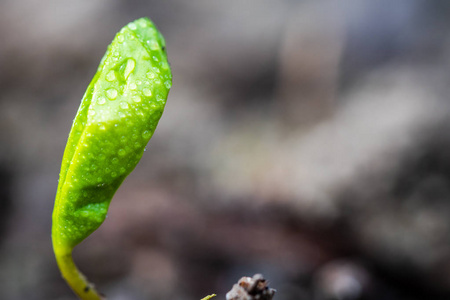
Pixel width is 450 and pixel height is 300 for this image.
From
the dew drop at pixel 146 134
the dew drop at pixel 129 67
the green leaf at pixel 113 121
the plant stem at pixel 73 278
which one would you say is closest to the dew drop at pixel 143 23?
the green leaf at pixel 113 121

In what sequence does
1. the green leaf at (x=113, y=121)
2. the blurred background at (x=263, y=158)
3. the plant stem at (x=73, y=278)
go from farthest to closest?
the blurred background at (x=263, y=158)
the plant stem at (x=73, y=278)
the green leaf at (x=113, y=121)

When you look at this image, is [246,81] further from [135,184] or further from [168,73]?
[168,73]

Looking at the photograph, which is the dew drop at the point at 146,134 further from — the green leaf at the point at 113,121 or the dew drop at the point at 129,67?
the dew drop at the point at 129,67

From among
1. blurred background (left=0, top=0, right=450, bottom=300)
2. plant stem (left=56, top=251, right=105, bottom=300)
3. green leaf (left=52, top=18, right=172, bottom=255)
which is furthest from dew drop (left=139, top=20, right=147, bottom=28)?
blurred background (left=0, top=0, right=450, bottom=300)

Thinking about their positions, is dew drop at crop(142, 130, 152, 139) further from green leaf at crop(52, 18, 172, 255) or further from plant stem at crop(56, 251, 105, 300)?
plant stem at crop(56, 251, 105, 300)

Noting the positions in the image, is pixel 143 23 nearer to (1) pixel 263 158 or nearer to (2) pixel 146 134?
(2) pixel 146 134

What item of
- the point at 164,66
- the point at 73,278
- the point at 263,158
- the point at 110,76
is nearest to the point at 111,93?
the point at 110,76

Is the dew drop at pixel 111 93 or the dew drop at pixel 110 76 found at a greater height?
the dew drop at pixel 110 76
